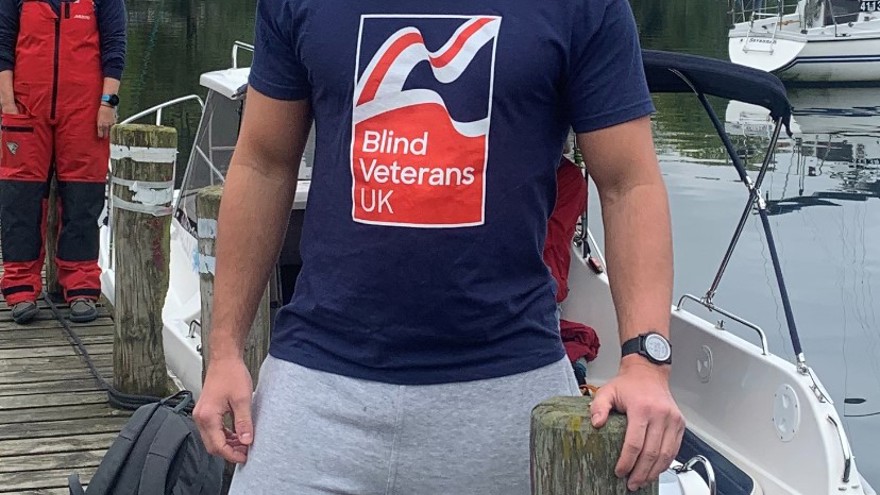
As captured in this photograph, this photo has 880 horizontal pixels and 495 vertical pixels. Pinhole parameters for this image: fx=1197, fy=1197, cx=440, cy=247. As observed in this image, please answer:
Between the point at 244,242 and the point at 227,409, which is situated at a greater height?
the point at 244,242

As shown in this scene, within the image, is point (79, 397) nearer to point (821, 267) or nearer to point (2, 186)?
point (2, 186)

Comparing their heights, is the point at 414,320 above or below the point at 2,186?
above

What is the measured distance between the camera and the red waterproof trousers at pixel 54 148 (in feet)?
18.7

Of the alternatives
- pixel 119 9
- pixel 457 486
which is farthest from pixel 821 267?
pixel 457 486

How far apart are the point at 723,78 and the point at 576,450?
3.55 metres

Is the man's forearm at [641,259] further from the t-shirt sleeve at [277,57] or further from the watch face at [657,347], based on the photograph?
the t-shirt sleeve at [277,57]

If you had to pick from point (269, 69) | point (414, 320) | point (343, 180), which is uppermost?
point (269, 69)

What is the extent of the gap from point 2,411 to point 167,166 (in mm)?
1324

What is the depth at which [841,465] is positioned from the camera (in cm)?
412

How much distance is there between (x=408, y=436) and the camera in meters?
1.87

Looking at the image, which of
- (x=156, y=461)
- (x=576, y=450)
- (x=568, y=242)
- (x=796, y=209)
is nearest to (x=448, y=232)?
(x=576, y=450)

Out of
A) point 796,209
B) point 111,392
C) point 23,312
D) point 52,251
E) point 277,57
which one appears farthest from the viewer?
point 796,209

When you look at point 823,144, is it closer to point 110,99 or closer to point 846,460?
point 110,99

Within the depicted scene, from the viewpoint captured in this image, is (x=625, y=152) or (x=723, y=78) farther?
(x=723, y=78)
